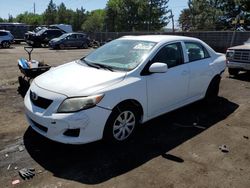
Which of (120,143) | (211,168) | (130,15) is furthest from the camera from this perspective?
(130,15)

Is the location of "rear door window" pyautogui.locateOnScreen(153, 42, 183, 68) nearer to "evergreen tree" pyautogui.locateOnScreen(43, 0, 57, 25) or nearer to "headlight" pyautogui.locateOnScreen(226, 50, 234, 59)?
"headlight" pyautogui.locateOnScreen(226, 50, 234, 59)

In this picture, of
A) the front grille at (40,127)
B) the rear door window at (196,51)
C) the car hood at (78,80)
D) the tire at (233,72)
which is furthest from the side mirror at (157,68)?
the tire at (233,72)

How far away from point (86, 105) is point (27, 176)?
45.9 inches

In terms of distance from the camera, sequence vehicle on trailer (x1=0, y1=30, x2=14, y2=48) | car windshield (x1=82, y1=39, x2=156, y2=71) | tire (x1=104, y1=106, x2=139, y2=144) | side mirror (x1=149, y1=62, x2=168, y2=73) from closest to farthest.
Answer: tire (x1=104, y1=106, x2=139, y2=144) < side mirror (x1=149, y1=62, x2=168, y2=73) < car windshield (x1=82, y1=39, x2=156, y2=71) < vehicle on trailer (x1=0, y1=30, x2=14, y2=48)

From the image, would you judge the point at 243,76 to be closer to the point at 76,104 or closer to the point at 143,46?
the point at 143,46

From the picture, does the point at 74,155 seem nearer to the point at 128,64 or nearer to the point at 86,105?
the point at 86,105

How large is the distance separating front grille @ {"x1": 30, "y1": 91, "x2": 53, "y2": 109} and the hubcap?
1.01 meters

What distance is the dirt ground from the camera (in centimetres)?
398

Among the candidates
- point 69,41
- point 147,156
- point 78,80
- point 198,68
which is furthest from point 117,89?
point 69,41

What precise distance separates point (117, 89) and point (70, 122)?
86 cm

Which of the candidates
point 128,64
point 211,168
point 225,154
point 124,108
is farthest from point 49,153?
point 225,154

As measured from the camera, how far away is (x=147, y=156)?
4617 mm

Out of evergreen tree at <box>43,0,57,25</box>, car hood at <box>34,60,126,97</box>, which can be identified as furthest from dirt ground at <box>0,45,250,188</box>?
evergreen tree at <box>43,0,57,25</box>

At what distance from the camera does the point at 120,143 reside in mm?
4953
